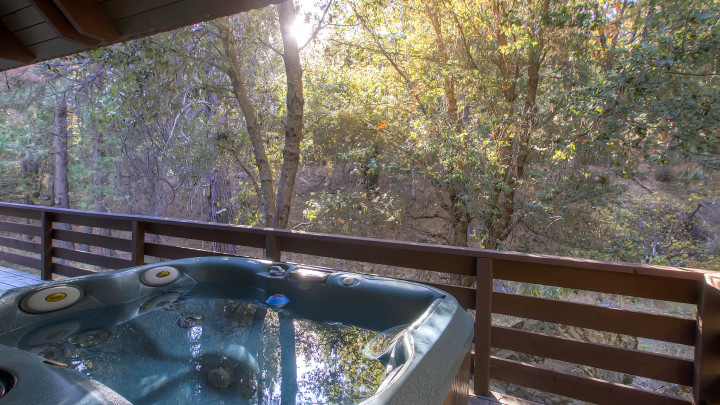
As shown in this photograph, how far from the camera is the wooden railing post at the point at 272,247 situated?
8.57ft

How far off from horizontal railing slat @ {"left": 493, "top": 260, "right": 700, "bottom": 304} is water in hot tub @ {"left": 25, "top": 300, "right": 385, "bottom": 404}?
758mm

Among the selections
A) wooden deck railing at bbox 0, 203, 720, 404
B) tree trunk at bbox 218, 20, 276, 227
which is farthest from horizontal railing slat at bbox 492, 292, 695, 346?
tree trunk at bbox 218, 20, 276, 227

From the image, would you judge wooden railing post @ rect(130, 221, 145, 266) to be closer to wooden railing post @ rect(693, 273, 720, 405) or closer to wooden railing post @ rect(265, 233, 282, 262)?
wooden railing post @ rect(265, 233, 282, 262)

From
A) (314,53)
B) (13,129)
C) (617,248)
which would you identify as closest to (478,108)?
(617,248)

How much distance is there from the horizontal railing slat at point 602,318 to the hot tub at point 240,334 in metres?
0.41

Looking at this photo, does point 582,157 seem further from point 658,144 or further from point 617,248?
point 617,248

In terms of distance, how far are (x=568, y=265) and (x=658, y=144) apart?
3.19 metres

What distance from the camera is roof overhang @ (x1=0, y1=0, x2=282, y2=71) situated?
5.74ft

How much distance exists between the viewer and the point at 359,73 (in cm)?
651

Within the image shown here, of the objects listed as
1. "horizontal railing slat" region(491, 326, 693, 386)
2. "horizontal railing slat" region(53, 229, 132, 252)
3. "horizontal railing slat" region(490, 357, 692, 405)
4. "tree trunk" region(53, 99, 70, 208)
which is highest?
"tree trunk" region(53, 99, 70, 208)

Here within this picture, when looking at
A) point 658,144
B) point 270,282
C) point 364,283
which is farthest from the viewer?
point 658,144

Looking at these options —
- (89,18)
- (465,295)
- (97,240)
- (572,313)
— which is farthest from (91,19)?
(572,313)

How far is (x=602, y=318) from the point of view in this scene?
1.81 metres

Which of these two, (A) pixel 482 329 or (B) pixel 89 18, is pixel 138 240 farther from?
(A) pixel 482 329
